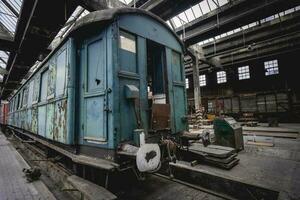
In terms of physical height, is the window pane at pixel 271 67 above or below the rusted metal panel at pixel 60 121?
above

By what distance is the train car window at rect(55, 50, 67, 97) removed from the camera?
13.2 feet

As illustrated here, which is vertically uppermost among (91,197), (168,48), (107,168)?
(168,48)

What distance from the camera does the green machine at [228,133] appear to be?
614cm

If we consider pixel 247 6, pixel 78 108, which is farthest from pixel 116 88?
pixel 247 6

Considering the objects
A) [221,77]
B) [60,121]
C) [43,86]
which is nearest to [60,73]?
[60,121]

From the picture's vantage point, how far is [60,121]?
13.1 feet

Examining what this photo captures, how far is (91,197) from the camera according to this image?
2328 mm

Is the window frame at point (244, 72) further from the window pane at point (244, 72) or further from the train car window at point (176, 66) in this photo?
the train car window at point (176, 66)

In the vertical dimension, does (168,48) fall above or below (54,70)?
above

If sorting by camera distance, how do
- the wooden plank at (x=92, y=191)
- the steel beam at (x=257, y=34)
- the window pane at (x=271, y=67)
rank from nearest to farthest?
the wooden plank at (x=92, y=191)
the steel beam at (x=257, y=34)
the window pane at (x=271, y=67)

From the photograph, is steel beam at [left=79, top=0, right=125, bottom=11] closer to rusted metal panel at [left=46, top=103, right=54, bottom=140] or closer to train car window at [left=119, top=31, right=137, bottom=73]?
train car window at [left=119, top=31, right=137, bottom=73]

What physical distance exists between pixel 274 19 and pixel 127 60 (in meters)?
11.8

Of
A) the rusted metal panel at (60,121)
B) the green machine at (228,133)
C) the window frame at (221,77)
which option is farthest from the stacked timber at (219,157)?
the window frame at (221,77)

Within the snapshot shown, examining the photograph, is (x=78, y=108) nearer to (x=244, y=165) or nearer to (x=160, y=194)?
(x=160, y=194)
